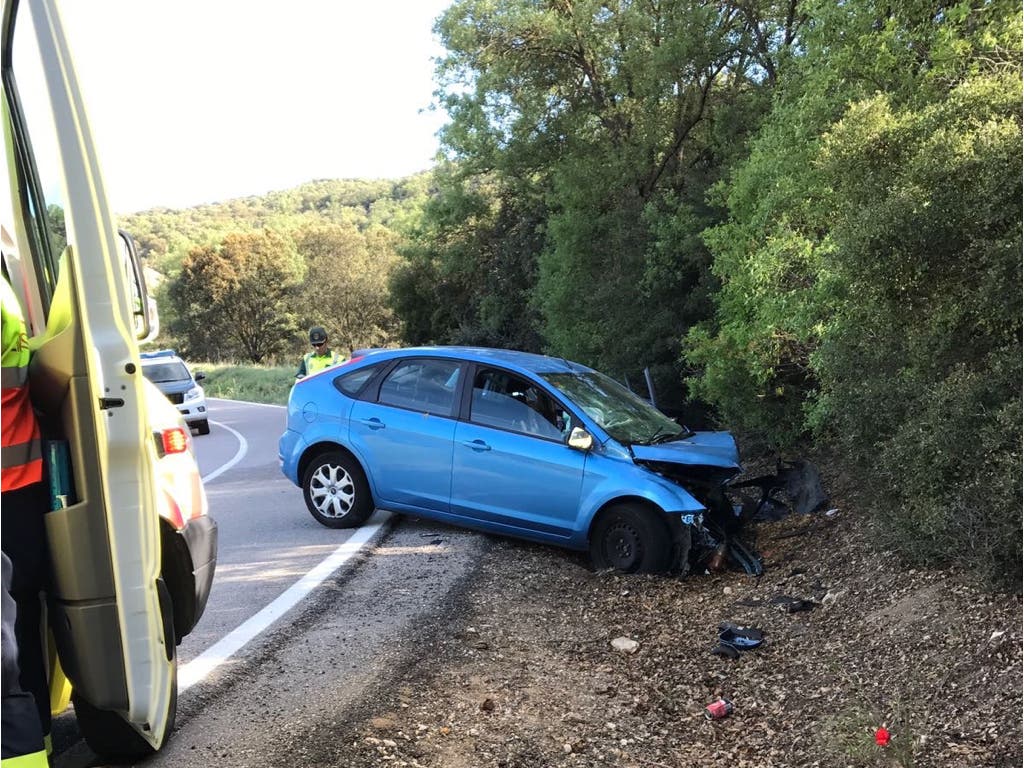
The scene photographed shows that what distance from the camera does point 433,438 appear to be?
7.34 metres

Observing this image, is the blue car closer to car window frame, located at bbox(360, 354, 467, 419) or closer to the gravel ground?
car window frame, located at bbox(360, 354, 467, 419)

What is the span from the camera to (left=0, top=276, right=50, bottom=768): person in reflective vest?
2.42m

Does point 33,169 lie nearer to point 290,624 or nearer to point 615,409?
point 290,624

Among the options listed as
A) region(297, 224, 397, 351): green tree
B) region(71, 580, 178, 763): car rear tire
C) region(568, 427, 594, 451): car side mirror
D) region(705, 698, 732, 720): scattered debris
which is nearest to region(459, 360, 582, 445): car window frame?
region(568, 427, 594, 451): car side mirror

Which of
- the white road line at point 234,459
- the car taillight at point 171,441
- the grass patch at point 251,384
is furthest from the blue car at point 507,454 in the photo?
the grass patch at point 251,384

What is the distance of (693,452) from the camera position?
272 inches

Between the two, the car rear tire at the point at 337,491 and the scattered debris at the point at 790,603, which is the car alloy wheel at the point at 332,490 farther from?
the scattered debris at the point at 790,603

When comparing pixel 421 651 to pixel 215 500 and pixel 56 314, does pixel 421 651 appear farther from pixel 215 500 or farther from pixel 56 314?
pixel 215 500

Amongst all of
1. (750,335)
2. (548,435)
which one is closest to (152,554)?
(548,435)

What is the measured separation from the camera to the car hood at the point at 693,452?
21.9 feet

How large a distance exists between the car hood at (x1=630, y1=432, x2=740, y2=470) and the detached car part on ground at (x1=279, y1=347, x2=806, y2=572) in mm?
17

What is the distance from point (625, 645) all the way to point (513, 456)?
2.08 meters

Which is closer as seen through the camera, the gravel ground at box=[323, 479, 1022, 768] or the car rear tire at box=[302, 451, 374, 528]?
the gravel ground at box=[323, 479, 1022, 768]

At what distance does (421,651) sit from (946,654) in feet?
9.17
